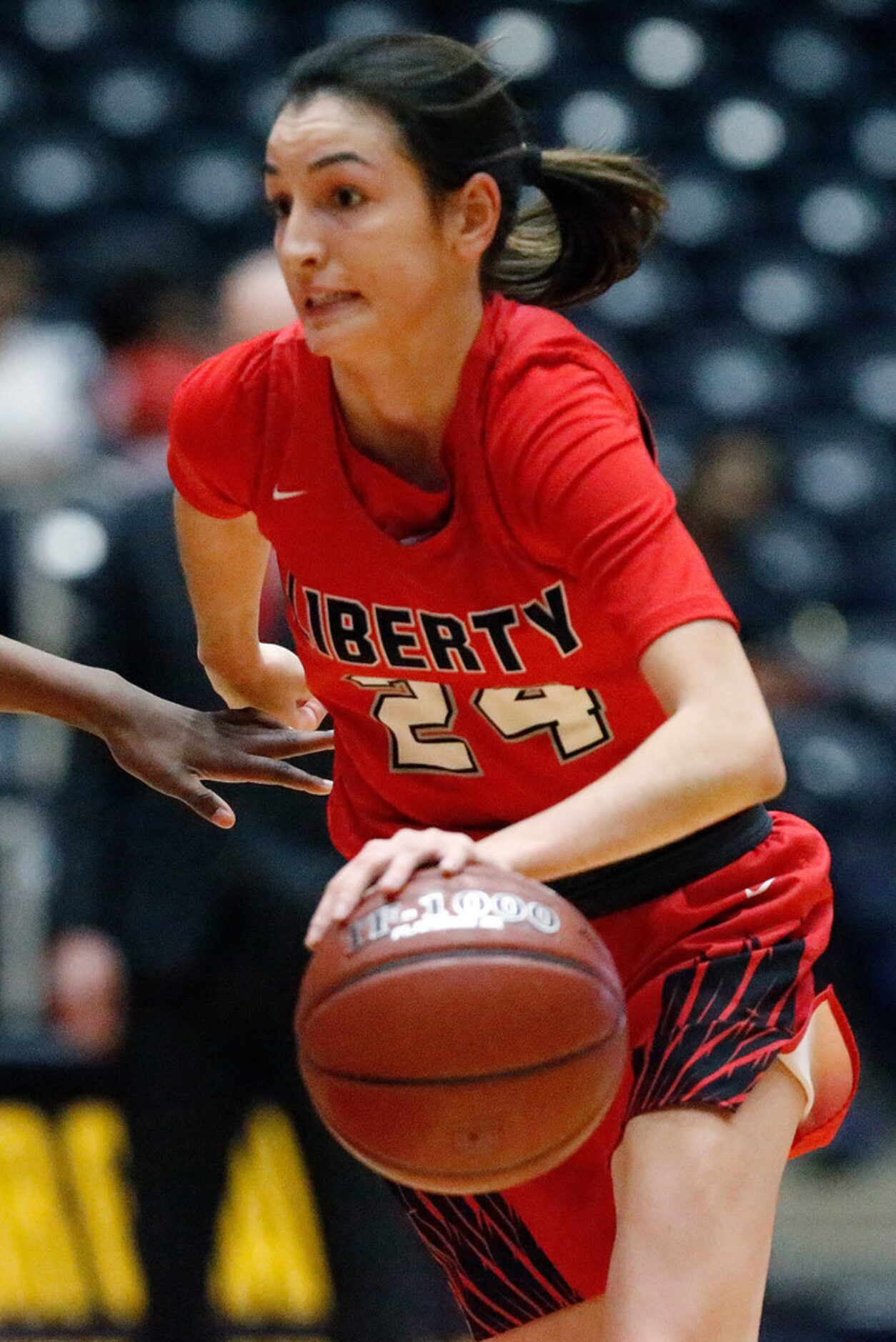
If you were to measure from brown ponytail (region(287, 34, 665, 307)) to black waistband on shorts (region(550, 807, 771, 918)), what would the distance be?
0.73 metres

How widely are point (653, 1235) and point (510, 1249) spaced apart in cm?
44

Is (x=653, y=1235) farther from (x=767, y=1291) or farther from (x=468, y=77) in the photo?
(x=767, y=1291)

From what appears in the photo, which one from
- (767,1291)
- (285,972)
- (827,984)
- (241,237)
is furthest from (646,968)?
(241,237)

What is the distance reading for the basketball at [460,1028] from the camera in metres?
2.06

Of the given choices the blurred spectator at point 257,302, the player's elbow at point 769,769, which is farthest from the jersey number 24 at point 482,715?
the blurred spectator at point 257,302

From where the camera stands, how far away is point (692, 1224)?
2312 millimetres

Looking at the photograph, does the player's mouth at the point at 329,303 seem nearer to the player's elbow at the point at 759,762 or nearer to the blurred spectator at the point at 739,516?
the player's elbow at the point at 759,762

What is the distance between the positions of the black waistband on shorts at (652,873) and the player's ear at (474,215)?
30.1 inches

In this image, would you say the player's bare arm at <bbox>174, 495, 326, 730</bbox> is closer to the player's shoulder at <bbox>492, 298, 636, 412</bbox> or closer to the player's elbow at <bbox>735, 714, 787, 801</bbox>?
the player's shoulder at <bbox>492, 298, 636, 412</bbox>

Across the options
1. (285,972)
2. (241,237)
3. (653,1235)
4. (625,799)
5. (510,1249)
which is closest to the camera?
(625,799)

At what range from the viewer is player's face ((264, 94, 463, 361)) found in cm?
231

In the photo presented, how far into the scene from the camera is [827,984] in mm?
2715

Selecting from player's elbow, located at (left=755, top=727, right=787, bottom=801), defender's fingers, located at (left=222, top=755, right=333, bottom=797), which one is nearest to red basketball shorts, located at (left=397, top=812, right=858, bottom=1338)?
player's elbow, located at (left=755, top=727, right=787, bottom=801)

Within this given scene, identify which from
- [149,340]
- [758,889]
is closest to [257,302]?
[149,340]
